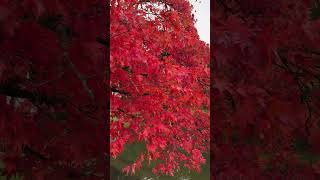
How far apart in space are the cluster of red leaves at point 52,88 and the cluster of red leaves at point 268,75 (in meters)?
0.63

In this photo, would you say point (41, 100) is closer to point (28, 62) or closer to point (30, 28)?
point (28, 62)

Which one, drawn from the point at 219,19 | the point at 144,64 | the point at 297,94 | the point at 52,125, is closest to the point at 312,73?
the point at 297,94

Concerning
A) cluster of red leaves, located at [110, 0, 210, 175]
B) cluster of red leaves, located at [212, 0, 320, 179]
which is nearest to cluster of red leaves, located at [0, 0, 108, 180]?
cluster of red leaves, located at [212, 0, 320, 179]

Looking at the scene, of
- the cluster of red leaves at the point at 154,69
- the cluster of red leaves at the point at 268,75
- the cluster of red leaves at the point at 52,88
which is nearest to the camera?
the cluster of red leaves at the point at 52,88

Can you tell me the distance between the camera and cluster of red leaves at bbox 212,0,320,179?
1.89 meters

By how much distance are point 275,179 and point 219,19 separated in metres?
0.97

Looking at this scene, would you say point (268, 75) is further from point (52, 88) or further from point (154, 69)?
point (154, 69)

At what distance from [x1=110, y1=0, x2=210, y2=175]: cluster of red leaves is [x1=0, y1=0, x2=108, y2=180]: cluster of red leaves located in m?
1.90

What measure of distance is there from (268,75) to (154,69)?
2.63 m

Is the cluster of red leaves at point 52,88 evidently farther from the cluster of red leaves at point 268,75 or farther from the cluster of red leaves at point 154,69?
the cluster of red leaves at point 154,69

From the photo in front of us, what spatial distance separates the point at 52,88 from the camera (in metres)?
1.95

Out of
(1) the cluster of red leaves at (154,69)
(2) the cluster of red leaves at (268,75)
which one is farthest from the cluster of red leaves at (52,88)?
(1) the cluster of red leaves at (154,69)

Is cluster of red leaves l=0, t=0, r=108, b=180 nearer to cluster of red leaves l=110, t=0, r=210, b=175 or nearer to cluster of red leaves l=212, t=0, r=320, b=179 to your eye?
cluster of red leaves l=212, t=0, r=320, b=179

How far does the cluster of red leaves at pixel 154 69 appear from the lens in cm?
418
